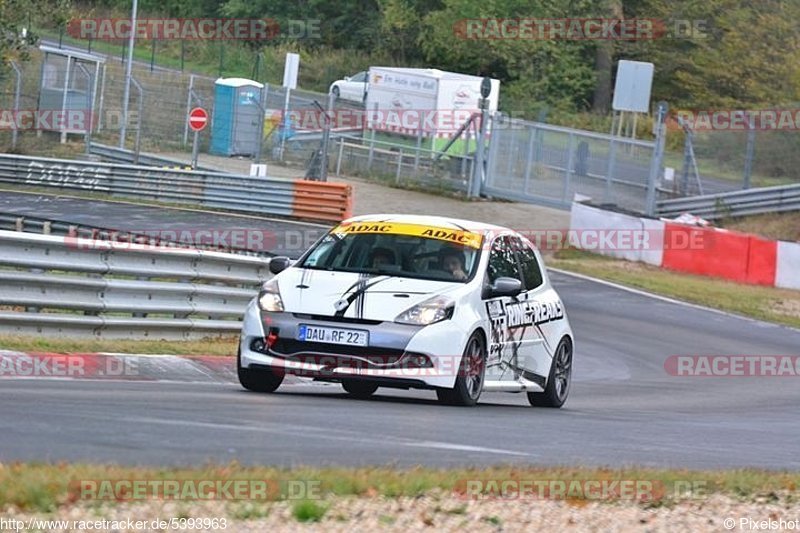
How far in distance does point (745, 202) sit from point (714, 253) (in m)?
6.17

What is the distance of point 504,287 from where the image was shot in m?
12.3

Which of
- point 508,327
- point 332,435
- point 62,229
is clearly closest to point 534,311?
point 508,327

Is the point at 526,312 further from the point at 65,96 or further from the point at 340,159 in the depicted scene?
the point at 65,96

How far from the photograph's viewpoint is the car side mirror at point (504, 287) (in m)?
12.3

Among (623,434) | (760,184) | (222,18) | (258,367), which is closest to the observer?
(623,434)

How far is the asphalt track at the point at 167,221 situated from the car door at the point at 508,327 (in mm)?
14643

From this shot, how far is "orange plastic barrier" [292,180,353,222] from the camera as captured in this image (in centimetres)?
3441

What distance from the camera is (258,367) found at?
11.7 metres

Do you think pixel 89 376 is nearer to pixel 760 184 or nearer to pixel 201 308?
pixel 201 308

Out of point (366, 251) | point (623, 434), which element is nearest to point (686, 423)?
point (623, 434)

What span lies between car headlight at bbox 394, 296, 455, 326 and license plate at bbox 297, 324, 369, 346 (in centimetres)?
29

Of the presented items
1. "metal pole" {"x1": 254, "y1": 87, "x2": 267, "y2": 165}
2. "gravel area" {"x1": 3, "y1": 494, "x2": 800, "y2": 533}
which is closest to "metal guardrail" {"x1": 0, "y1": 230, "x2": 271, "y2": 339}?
"gravel area" {"x1": 3, "y1": 494, "x2": 800, "y2": 533}

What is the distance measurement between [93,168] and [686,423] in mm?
27261

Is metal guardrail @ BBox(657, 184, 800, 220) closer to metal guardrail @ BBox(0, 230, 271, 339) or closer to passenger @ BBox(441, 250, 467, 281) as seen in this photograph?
metal guardrail @ BBox(0, 230, 271, 339)
